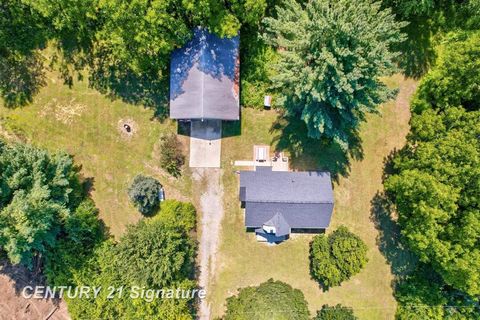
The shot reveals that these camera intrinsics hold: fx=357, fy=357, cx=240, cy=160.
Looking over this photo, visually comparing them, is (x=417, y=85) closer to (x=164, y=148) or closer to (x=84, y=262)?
(x=164, y=148)

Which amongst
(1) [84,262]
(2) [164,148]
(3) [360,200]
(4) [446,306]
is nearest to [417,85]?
(3) [360,200]

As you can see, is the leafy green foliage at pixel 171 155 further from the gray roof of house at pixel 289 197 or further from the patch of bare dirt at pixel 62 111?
the patch of bare dirt at pixel 62 111

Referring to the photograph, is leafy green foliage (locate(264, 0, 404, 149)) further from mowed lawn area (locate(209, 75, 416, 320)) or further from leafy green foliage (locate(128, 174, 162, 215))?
leafy green foliage (locate(128, 174, 162, 215))

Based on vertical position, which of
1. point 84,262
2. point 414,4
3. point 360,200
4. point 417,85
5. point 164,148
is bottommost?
point 84,262

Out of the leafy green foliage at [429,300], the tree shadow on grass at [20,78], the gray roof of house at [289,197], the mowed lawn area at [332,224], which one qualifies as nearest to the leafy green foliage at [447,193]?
the leafy green foliage at [429,300]

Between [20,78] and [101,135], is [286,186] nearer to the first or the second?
[101,135]

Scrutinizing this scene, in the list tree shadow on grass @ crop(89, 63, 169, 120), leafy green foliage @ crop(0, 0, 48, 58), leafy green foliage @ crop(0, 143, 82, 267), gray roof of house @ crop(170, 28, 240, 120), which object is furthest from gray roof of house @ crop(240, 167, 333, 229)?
leafy green foliage @ crop(0, 0, 48, 58)
